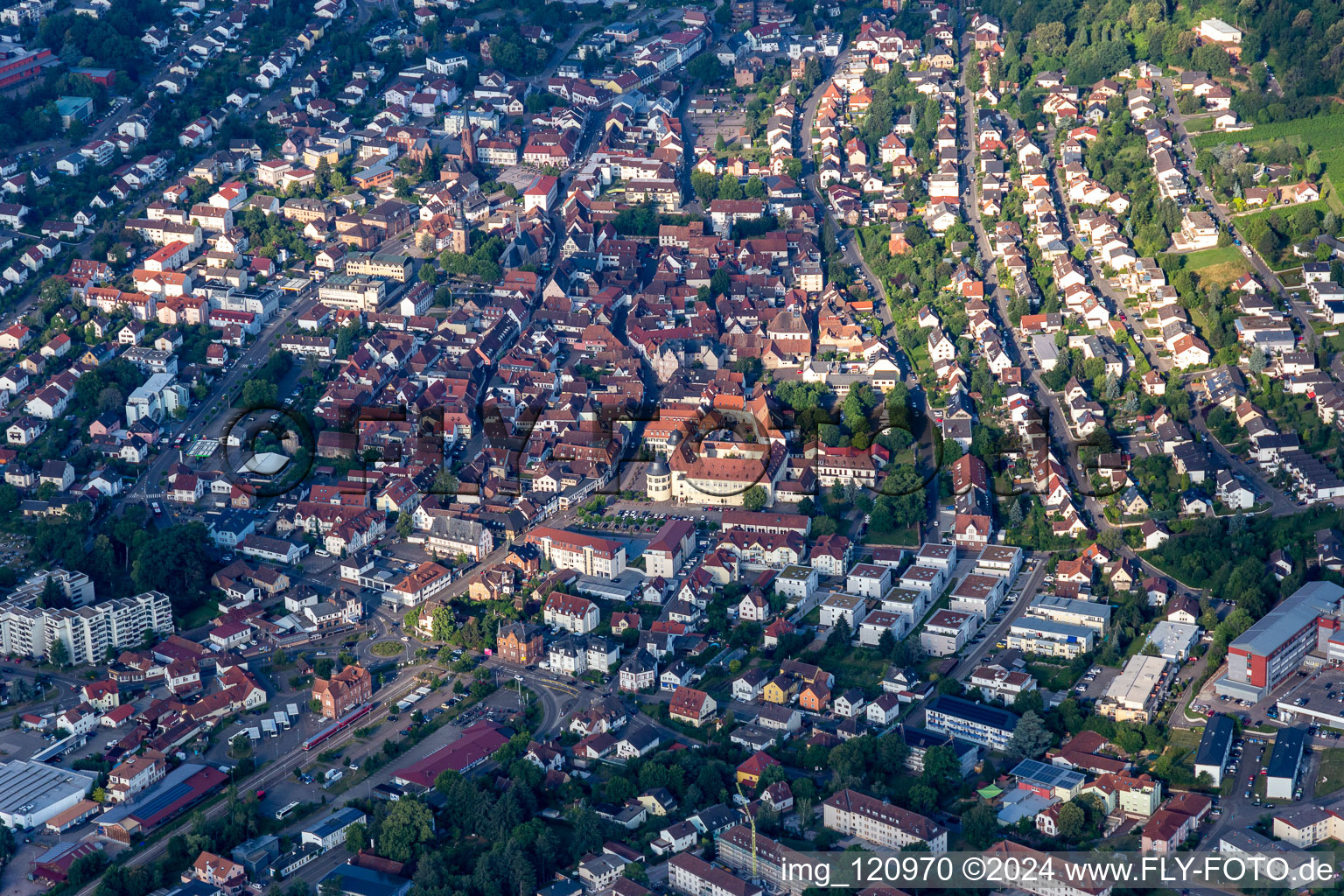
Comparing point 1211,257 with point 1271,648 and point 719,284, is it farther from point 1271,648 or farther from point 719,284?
point 1271,648

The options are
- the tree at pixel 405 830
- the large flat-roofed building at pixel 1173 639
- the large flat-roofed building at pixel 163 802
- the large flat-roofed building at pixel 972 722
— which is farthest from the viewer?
the large flat-roofed building at pixel 1173 639

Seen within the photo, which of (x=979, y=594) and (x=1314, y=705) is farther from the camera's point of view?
(x=979, y=594)

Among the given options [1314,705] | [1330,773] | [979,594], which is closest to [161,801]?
[979,594]

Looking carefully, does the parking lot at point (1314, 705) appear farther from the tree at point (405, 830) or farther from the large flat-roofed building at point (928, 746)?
the tree at point (405, 830)

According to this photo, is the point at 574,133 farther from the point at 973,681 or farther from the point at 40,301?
the point at 973,681

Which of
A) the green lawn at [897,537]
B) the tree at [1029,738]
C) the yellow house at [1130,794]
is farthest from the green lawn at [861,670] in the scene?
the yellow house at [1130,794]

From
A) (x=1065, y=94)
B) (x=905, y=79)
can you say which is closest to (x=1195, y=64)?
(x=1065, y=94)
